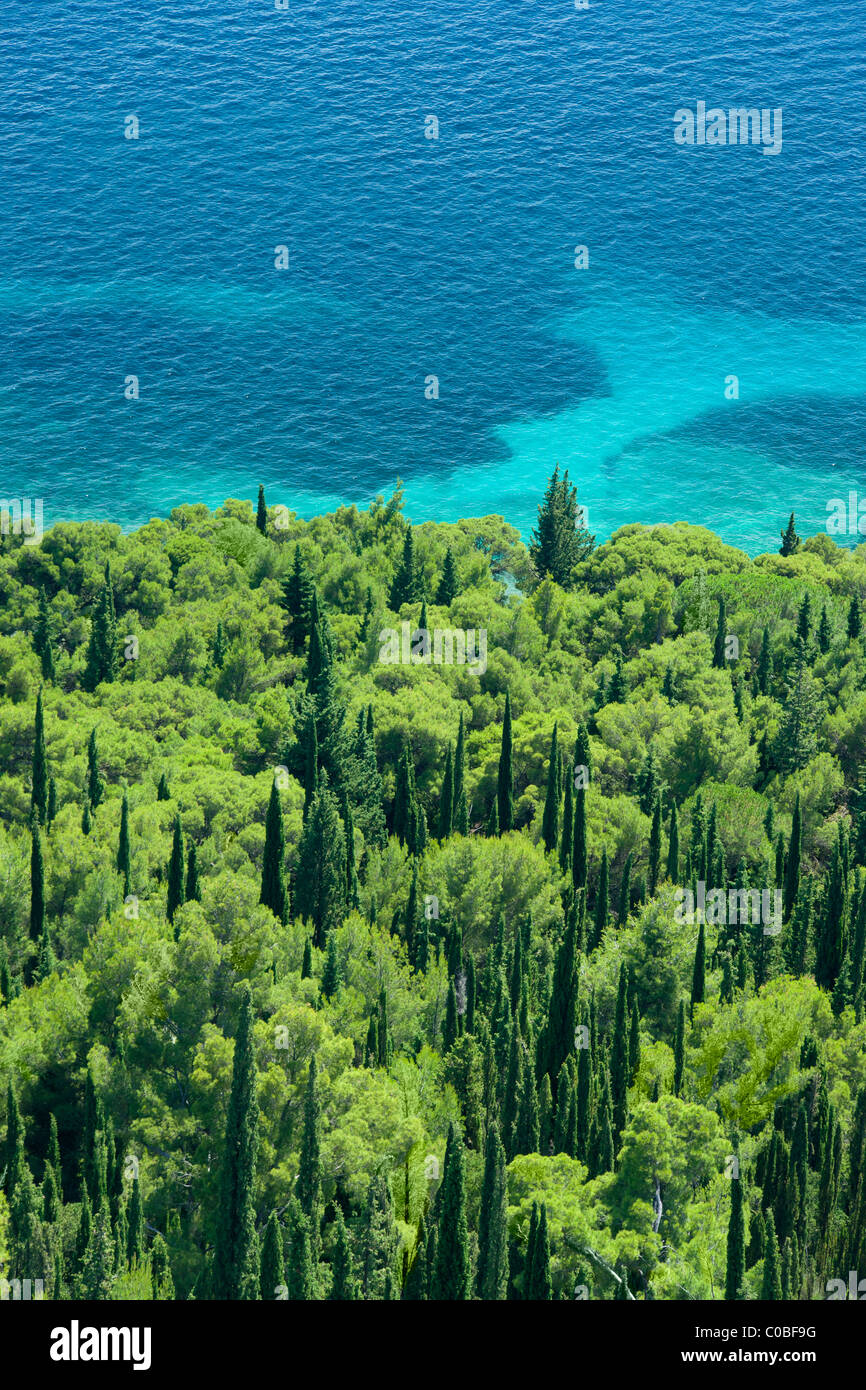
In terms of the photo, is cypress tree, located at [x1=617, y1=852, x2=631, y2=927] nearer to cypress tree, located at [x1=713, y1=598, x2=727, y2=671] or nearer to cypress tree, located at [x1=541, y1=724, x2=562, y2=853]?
cypress tree, located at [x1=541, y1=724, x2=562, y2=853]

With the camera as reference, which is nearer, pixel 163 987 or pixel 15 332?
pixel 163 987

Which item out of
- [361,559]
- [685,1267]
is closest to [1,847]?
[685,1267]

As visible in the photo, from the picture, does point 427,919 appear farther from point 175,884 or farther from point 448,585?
point 448,585

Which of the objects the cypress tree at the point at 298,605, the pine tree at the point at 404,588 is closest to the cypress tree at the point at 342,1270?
the cypress tree at the point at 298,605

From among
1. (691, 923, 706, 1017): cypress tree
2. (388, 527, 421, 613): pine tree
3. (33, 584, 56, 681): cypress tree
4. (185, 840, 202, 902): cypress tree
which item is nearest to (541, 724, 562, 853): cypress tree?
(691, 923, 706, 1017): cypress tree

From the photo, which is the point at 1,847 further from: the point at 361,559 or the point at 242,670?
the point at 361,559
